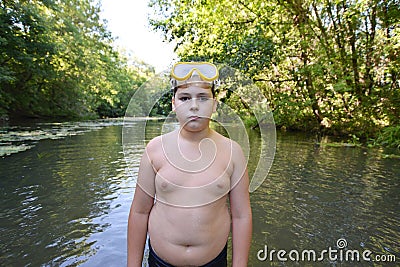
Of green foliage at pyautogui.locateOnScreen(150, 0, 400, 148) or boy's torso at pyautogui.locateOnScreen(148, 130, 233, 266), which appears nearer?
boy's torso at pyautogui.locateOnScreen(148, 130, 233, 266)

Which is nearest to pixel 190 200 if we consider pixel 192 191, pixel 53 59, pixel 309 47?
Answer: pixel 192 191

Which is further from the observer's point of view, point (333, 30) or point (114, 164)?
point (333, 30)

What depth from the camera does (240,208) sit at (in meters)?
1.25

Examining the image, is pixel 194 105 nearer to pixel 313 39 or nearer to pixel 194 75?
pixel 194 75

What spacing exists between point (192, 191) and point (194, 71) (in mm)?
511

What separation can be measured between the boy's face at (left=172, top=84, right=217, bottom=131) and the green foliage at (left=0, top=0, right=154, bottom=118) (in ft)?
34.7

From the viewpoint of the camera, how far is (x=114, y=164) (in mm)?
6375

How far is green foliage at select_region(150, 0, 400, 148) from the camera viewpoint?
28.6 ft

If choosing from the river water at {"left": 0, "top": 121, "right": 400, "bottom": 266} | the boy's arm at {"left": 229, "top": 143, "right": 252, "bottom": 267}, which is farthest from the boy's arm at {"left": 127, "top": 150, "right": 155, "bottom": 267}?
the boy's arm at {"left": 229, "top": 143, "right": 252, "bottom": 267}

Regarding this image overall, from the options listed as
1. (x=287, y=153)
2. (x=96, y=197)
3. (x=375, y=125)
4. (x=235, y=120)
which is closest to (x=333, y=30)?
(x=375, y=125)

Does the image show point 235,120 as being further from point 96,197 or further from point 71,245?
point 96,197

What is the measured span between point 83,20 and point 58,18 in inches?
243

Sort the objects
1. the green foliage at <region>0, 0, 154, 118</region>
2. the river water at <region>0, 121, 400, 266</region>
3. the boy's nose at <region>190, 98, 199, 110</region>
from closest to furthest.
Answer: the boy's nose at <region>190, 98, 199, 110</region>
the river water at <region>0, 121, 400, 266</region>
the green foliage at <region>0, 0, 154, 118</region>

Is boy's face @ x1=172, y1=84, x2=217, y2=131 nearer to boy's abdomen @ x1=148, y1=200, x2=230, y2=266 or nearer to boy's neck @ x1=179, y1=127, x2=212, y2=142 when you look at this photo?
boy's neck @ x1=179, y1=127, x2=212, y2=142
